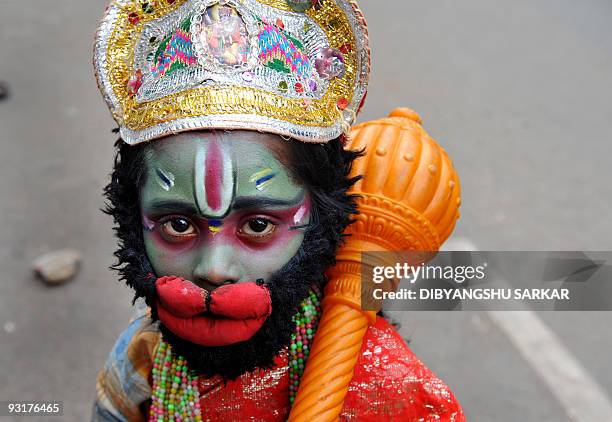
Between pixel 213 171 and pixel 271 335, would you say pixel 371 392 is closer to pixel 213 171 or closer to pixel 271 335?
pixel 271 335

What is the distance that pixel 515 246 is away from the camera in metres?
3.42

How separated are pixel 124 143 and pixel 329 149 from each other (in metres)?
0.40

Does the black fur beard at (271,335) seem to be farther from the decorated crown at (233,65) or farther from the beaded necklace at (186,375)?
the decorated crown at (233,65)

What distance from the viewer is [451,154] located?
3.98m

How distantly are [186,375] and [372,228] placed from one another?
51cm

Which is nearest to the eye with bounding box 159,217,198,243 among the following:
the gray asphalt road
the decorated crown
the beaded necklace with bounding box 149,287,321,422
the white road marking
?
the decorated crown

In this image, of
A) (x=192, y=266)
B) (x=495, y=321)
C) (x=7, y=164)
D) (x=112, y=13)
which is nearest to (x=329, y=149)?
(x=192, y=266)

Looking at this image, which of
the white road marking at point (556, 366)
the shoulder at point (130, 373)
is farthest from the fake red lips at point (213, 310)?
the white road marking at point (556, 366)

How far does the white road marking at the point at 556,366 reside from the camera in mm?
2725

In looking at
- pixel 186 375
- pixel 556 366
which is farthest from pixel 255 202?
pixel 556 366

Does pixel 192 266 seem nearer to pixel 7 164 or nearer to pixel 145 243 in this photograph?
pixel 145 243

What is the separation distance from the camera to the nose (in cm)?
118

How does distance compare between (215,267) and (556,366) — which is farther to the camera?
(556,366)

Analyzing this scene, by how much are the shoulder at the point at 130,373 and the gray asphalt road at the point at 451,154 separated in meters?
1.23
